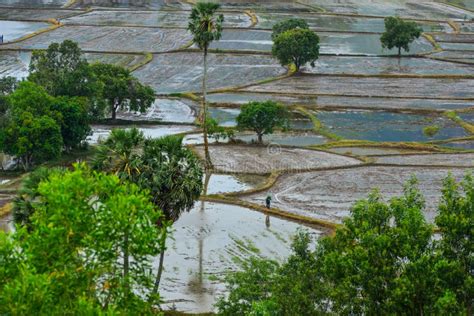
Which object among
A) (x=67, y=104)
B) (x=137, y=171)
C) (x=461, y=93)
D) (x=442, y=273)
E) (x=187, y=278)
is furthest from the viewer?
(x=461, y=93)

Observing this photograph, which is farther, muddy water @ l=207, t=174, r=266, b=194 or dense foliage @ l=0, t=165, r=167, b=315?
muddy water @ l=207, t=174, r=266, b=194

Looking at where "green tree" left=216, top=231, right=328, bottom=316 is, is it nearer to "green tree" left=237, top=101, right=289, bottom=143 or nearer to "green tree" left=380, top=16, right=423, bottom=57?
"green tree" left=237, top=101, right=289, bottom=143

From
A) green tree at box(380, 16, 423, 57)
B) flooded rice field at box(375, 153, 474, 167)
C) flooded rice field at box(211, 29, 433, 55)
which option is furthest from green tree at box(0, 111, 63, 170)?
green tree at box(380, 16, 423, 57)

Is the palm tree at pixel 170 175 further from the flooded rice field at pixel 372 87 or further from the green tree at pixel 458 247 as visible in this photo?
the flooded rice field at pixel 372 87

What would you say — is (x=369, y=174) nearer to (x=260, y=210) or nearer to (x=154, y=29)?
(x=260, y=210)

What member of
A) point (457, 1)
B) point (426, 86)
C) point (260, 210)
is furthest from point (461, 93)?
point (457, 1)

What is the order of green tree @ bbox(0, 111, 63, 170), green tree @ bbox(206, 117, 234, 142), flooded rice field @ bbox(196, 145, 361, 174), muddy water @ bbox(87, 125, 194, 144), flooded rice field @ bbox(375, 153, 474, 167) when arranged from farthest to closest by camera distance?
muddy water @ bbox(87, 125, 194, 144)
green tree @ bbox(206, 117, 234, 142)
flooded rice field @ bbox(375, 153, 474, 167)
flooded rice field @ bbox(196, 145, 361, 174)
green tree @ bbox(0, 111, 63, 170)

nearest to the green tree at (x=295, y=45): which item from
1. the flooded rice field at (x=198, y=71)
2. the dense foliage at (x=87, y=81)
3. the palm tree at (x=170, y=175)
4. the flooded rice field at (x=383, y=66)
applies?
the flooded rice field at (x=198, y=71)
